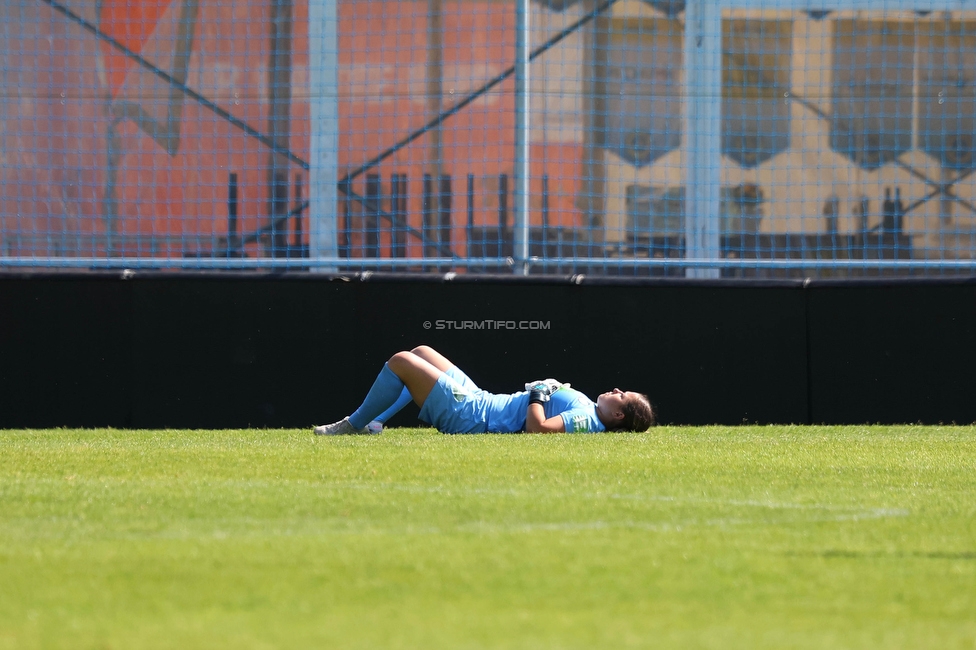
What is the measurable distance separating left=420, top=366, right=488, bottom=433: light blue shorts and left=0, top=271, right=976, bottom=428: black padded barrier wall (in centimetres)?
126

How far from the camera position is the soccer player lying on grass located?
8023 mm

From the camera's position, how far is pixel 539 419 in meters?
7.86

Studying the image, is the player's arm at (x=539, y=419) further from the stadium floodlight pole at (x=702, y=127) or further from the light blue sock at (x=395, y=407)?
the stadium floodlight pole at (x=702, y=127)

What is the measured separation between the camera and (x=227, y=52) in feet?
40.3

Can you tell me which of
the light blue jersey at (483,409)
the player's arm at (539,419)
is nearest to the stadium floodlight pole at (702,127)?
the light blue jersey at (483,409)

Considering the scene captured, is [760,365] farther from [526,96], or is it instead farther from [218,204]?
[218,204]

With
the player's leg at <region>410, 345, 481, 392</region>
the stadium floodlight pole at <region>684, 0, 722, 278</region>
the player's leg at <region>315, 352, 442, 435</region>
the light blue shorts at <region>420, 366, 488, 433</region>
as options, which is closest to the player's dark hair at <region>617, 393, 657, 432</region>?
the light blue shorts at <region>420, 366, 488, 433</region>

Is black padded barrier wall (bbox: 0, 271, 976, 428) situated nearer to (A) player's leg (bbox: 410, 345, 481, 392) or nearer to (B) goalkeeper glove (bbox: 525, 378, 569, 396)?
(A) player's leg (bbox: 410, 345, 481, 392)

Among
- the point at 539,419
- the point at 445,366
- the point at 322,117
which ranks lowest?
the point at 539,419

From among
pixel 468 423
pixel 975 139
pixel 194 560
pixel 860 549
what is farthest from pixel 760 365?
pixel 194 560

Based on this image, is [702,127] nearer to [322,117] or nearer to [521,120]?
[521,120]

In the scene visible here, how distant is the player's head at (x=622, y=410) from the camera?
802 centimetres

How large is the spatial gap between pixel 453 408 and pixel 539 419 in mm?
526

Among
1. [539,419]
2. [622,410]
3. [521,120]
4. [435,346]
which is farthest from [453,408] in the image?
[521,120]
